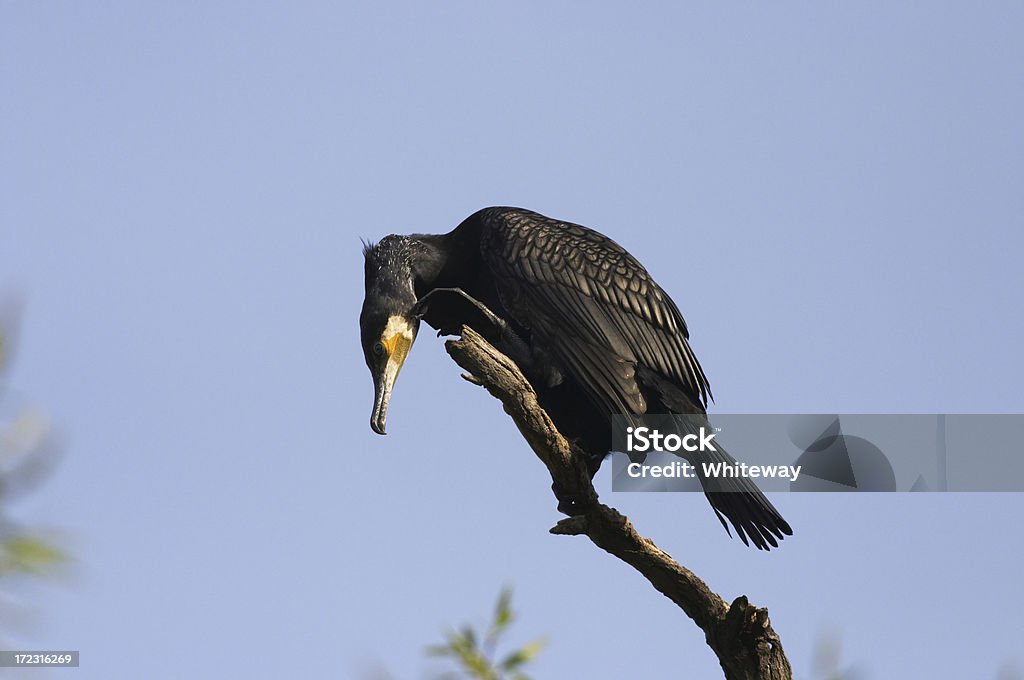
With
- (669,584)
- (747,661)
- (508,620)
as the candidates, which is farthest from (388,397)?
(508,620)

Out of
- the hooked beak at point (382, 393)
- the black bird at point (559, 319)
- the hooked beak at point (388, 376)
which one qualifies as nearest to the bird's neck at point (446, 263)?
the black bird at point (559, 319)

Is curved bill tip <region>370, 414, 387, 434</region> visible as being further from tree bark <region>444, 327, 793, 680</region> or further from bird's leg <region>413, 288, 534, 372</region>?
tree bark <region>444, 327, 793, 680</region>

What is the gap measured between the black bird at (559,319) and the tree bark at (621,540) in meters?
0.70

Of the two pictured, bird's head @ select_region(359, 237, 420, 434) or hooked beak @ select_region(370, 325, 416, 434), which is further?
bird's head @ select_region(359, 237, 420, 434)

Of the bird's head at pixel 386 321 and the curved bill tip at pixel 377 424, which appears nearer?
the curved bill tip at pixel 377 424

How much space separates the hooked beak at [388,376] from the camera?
6133mm

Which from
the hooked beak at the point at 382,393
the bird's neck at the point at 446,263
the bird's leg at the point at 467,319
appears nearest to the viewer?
the bird's leg at the point at 467,319

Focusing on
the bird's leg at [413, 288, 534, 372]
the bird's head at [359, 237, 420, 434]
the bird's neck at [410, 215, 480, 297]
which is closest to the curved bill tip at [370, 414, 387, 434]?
the bird's head at [359, 237, 420, 434]

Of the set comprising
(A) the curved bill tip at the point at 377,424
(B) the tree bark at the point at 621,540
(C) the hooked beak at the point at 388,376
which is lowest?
(B) the tree bark at the point at 621,540

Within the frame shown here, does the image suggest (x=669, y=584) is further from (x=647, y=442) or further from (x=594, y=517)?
(x=647, y=442)

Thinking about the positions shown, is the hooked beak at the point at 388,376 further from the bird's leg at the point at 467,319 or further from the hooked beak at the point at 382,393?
the bird's leg at the point at 467,319

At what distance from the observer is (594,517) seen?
4969mm

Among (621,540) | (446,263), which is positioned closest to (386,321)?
(446,263)

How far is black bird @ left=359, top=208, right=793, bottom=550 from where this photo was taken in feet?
18.9
